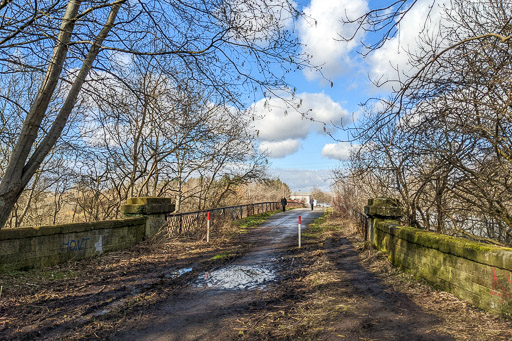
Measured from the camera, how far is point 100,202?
12.4 m

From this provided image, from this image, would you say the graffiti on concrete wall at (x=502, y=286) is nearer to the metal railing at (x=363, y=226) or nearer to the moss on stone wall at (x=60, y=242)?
the metal railing at (x=363, y=226)

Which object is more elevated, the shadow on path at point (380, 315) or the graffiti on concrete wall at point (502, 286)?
the graffiti on concrete wall at point (502, 286)

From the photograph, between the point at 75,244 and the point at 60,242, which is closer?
the point at 60,242

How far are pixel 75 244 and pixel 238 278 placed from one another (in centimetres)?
387

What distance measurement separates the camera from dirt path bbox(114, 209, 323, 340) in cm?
407

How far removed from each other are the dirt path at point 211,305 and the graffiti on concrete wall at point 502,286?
11.0 feet

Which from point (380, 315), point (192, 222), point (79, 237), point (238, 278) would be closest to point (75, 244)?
point (79, 237)

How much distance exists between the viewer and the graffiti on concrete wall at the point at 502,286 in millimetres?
4223

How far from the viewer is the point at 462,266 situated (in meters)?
5.14

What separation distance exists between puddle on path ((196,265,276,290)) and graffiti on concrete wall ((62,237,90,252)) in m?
3.03

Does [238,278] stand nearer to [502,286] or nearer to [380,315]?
[380,315]

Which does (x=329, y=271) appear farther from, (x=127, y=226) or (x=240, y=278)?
(x=127, y=226)

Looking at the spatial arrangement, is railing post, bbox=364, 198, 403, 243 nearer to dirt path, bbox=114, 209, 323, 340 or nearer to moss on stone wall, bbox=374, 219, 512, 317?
A: moss on stone wall, bbox=374, 219, 512, 317

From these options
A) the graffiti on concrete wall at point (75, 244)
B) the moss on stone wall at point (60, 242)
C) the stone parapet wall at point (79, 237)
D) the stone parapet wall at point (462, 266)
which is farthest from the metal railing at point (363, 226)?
the graffiti on concrete wall at point (75, 244)
